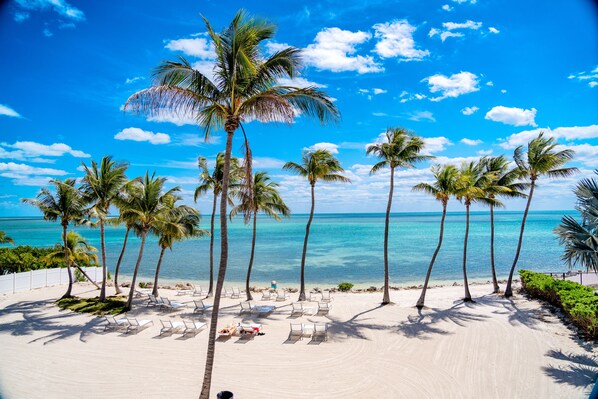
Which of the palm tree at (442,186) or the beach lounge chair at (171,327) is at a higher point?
the palm tree at (442,186)

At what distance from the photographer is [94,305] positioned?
1819cm

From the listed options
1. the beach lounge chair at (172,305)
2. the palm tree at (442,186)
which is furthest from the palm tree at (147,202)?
the palm tree at (442,186)

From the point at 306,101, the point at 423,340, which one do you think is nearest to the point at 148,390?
the point at 306,101

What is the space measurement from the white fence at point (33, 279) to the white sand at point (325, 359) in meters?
6.46

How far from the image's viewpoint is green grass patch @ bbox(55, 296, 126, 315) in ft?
56.2

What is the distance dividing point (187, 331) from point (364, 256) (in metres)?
38.7

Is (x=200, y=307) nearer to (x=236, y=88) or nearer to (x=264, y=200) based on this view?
(x=264, y=200)

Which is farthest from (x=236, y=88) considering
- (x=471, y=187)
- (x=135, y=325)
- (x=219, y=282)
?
(x=471, y=187)

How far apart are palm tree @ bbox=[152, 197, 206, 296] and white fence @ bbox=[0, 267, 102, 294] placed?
31.3 ft

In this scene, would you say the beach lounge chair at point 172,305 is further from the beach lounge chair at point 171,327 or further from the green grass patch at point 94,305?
the beach lounge chair at point 171,327

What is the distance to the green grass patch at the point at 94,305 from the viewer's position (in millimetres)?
17141

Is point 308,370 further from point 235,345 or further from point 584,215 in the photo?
point 584,215

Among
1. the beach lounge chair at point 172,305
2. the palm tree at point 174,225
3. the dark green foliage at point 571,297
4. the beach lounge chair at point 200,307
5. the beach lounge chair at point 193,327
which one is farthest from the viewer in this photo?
the palm tree at point 174,225

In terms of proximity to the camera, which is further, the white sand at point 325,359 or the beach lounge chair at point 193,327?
the beach lounge chair at point 193,327
